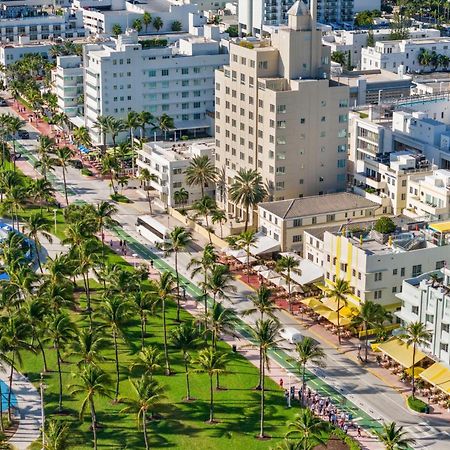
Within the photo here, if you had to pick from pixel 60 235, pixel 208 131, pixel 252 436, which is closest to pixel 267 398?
pixel 252 436

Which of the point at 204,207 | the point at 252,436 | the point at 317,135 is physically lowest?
the point at 252,436

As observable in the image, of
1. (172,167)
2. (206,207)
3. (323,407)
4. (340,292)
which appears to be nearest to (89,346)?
(323,407)

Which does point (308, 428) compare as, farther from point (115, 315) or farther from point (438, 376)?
point (115, 315)

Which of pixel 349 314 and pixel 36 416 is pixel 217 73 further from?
pixel 36 416

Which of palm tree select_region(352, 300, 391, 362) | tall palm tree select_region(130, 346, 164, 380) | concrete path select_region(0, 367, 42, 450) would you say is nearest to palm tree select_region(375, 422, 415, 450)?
palm tree select_region(352, 300, 391, 362)

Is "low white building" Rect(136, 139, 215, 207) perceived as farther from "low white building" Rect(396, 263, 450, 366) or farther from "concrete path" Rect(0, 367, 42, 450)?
"low white building" Rect(396, 263, 450, 366)

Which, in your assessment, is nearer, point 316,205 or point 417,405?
point 417,405
